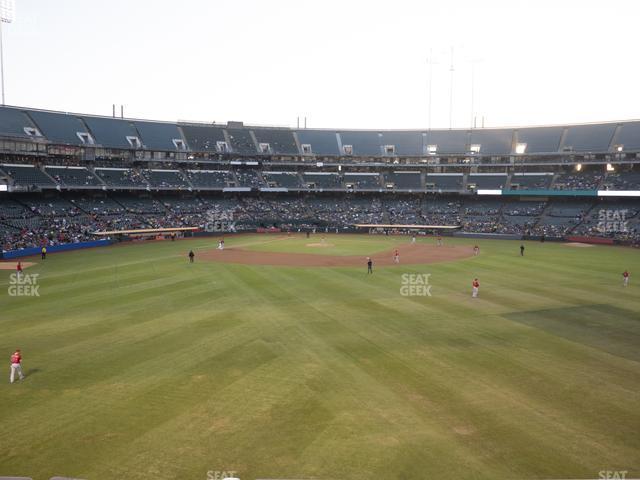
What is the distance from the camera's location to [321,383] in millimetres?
15852

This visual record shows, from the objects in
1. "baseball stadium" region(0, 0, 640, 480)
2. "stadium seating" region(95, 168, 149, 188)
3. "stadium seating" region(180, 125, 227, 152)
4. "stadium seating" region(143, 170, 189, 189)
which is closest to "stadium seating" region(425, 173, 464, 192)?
"baseball stadium" region(0, 0, 640, 480)

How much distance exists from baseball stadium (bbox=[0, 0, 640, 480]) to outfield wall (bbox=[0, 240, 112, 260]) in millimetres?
508

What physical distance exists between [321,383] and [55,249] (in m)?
50.2

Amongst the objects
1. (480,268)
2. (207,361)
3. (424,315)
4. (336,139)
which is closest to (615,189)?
(480,268)

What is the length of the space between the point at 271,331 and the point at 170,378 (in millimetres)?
6458

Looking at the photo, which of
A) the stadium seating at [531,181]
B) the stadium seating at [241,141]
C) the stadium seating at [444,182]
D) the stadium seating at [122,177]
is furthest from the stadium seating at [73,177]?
the stadium seating at [531,181]

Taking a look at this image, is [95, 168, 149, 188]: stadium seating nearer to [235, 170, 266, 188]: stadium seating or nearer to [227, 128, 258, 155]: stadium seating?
[235, 170, 266, 188]: stadium seating

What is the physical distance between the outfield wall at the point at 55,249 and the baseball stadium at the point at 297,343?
1.67 feet

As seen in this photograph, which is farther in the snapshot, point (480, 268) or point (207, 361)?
point (480, 268)

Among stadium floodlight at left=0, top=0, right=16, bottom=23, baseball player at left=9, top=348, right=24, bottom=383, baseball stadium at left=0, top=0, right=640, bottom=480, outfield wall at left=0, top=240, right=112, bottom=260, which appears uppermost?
stadium floodlight at left=0, top=0, right=16, bottom=23

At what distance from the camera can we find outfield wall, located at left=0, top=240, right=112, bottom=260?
160 ft

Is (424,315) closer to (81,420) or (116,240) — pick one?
(81,420)

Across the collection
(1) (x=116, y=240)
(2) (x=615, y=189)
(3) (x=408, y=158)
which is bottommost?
(1) (x=116, y=240)

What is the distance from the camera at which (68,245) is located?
55469 mm
